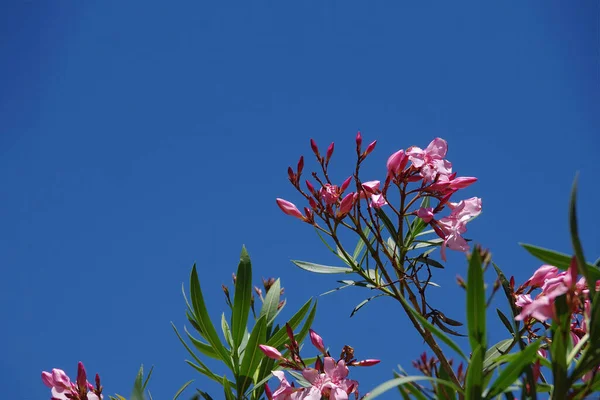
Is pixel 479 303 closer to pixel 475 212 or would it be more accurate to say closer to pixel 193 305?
pixel 475 212

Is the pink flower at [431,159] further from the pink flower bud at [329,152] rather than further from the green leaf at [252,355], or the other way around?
the green leaf at [252,355]

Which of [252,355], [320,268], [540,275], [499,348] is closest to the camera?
[540,275]

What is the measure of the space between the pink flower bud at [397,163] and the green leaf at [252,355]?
51cm

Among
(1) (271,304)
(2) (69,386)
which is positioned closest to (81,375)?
(2) (69,386)

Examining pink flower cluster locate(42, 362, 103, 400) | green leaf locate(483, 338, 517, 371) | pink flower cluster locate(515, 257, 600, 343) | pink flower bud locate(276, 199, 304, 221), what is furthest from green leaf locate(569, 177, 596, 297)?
pink flower cluster locate(42, 362, 103, 400)

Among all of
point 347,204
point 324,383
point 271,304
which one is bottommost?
point 324,383

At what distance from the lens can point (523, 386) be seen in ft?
3.41

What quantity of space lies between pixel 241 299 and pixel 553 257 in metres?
0.89

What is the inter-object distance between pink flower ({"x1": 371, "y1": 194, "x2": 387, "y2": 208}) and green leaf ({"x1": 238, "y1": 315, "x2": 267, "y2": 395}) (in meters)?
0.41

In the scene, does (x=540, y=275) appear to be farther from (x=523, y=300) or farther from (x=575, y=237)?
(x=575, y=237)

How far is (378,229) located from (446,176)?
0.25 m

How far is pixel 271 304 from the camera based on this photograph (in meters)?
1.83

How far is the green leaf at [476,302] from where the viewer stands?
1.02 m

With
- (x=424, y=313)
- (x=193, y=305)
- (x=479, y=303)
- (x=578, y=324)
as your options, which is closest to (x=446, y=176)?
(x=424, y=313)
